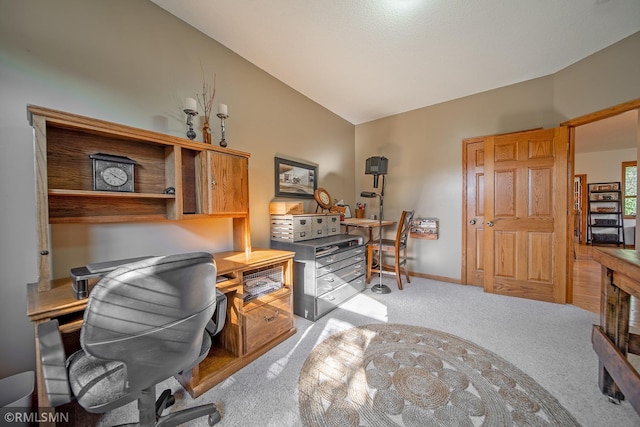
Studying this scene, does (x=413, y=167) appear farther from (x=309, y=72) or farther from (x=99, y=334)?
(x=99, y=334)

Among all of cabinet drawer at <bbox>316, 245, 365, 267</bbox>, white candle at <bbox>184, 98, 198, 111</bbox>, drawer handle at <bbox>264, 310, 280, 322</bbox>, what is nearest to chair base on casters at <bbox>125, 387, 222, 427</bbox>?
drawer handle at <bbox>264, 310, 280, 322</bbox>

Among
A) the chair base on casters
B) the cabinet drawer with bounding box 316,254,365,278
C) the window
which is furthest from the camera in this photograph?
the window

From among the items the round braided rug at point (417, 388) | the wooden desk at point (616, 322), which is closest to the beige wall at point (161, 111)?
the round braided rug at point (417, 388)

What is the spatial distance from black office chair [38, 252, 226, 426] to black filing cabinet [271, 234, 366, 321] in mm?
1353

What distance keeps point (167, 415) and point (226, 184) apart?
4.77ft

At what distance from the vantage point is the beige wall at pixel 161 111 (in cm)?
127

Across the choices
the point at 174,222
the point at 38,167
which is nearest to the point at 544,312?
the point at 174,222

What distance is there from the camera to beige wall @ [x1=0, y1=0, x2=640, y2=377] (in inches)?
50.1

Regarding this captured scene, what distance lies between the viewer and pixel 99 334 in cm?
78

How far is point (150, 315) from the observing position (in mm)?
835

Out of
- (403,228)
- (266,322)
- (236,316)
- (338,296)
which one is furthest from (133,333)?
(403,228)

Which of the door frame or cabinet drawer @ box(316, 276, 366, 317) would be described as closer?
the door frame

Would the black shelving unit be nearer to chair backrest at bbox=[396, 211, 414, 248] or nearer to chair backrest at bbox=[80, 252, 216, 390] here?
chair backrest at bbox=[396, 211, 414, 248]

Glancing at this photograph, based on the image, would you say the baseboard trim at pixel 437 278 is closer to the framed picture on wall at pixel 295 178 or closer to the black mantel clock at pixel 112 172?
the framed picture on wall at pixel 295 178
